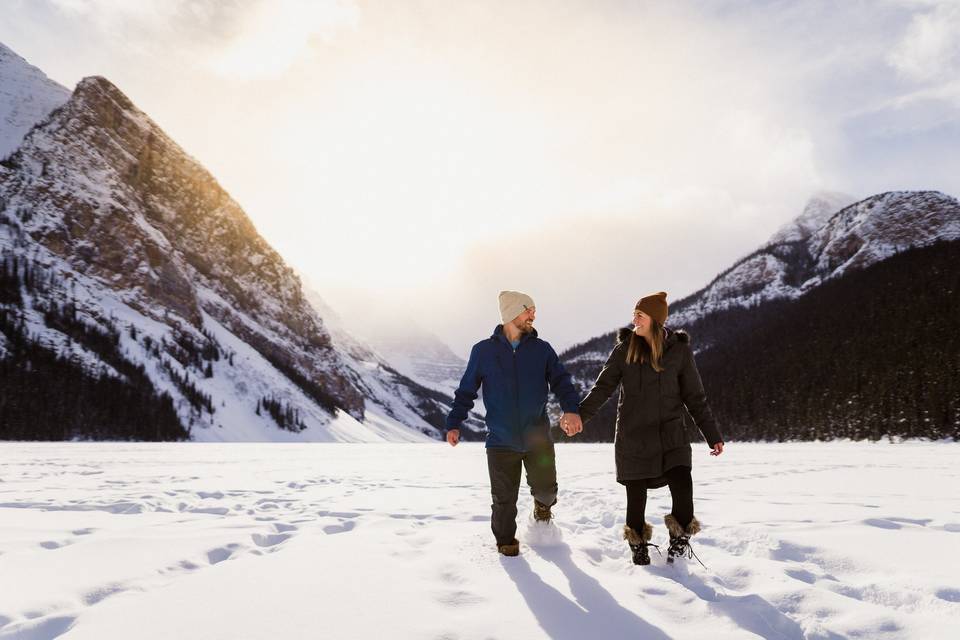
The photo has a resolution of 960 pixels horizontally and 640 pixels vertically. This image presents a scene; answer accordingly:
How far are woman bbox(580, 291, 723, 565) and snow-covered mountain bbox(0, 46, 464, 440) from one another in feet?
334

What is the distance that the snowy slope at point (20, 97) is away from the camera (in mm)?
156000

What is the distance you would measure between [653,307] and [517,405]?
1600 mm

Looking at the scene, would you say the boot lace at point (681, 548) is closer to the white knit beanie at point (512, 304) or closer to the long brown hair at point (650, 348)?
the long brown hair at point (650, 348)

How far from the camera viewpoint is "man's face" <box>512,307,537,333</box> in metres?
5.36

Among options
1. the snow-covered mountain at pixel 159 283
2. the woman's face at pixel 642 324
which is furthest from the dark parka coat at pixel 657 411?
the snow-covered mountain at pixel 159 283

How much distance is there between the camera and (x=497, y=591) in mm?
3635

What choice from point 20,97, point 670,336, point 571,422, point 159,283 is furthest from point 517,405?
point 20,97

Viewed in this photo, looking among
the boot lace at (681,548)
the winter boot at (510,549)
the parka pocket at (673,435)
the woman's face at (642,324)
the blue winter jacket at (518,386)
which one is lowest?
the winter boot at (510,549)

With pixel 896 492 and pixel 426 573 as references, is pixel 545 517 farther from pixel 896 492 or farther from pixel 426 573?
pixel 896 492

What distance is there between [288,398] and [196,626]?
13293 centimetres

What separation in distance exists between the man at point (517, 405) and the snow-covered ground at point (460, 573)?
0.48m

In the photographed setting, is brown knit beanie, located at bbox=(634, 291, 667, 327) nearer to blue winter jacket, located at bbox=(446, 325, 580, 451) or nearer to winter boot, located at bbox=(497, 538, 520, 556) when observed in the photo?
blue winter jacket, located at bbox=(446, 325, 580, 451)

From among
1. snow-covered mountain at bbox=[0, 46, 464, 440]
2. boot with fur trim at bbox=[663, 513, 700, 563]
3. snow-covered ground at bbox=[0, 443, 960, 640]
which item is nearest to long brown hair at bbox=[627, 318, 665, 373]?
boot with fur trim at bbox=[663, 513, 700, 563]

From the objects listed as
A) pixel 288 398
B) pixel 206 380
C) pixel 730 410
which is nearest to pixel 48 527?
pixel 730 410
